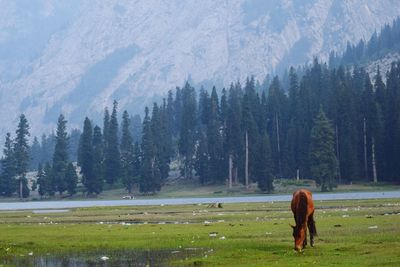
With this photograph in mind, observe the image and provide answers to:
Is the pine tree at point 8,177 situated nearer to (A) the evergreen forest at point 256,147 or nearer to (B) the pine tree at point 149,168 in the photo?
(A) the evergreen forest at point 256,147

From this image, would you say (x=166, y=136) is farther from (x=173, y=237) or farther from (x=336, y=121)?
(x=173, y=237)

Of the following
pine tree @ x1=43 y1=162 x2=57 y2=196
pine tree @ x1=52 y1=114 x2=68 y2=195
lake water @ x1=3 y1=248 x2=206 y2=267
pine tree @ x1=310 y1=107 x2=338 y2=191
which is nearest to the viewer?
lake water @ x1=3 y1=248 x2=206 y2=267

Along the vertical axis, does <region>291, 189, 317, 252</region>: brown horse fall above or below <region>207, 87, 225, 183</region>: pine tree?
Answer: below

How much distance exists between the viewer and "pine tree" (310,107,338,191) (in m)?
136

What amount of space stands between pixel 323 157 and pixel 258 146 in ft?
62.5

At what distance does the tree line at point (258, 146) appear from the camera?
484ft

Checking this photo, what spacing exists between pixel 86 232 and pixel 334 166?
296 feet

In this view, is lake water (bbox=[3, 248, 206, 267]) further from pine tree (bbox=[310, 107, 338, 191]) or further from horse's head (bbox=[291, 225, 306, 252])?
pine tree (bbox=[310, 107, 338, 191])

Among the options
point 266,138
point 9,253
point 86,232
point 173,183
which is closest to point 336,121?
point 266,138

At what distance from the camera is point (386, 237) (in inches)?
1494

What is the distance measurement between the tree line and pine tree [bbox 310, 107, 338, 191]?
0.19 metres

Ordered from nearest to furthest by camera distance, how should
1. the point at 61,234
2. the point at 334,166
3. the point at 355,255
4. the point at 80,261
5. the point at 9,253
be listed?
1. the point at 355,255
2. the point at 80,261
3. the point at 9,253
4. the point at 61,234
5. the point at 334,166

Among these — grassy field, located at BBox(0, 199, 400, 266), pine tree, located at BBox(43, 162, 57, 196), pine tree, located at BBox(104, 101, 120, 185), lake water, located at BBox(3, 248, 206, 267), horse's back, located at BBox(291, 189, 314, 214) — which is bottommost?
lake water, located at BBox(3, 248, 206, 267)

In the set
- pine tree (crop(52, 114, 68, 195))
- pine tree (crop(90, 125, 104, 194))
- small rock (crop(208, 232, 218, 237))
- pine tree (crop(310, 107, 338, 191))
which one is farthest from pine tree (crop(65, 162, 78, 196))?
small rock (crop(208, 232, 218, 237))
